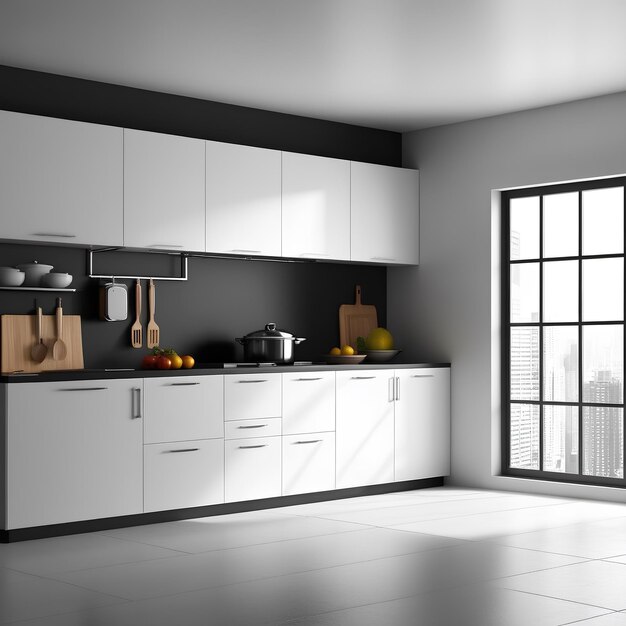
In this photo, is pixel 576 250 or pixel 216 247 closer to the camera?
pixel 216 247

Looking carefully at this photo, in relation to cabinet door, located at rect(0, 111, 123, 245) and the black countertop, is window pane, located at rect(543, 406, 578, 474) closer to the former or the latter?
the black countertop

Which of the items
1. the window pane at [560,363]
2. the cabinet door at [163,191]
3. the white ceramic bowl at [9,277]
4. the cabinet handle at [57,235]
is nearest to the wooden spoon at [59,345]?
the white ceramic bowl at [9,277]

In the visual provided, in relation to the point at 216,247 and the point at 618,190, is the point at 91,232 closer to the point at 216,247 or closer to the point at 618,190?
the point at 216,247

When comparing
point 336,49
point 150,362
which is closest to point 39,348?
point 150,362

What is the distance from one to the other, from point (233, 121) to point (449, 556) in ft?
10.8

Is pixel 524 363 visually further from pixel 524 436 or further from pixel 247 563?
pixel 247 563

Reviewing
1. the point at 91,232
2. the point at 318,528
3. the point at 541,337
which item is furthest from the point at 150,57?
the point at 541,337

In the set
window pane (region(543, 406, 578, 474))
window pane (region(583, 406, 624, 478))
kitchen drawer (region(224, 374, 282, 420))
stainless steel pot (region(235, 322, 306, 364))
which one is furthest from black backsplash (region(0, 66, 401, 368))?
window pane (region(583, 406, 624, 478))

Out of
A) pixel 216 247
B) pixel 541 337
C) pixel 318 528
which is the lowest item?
pixel 318 528

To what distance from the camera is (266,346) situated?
6.63 metres

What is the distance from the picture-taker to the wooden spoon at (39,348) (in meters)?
5.91

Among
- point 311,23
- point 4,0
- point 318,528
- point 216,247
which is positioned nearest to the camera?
point 4,0

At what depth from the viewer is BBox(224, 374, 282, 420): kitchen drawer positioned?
6.23 meters

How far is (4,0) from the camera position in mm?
4789
